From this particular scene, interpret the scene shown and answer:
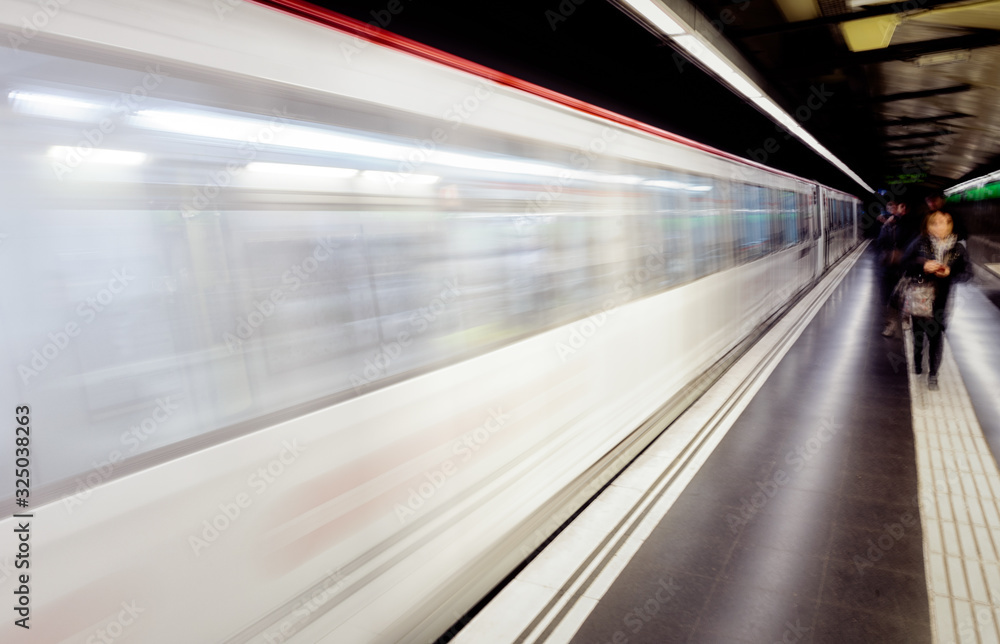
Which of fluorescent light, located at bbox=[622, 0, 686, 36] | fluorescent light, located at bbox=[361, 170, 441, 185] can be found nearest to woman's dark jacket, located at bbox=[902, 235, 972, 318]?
fluorescent light, located at bbox=[622, 0, 686, 36]

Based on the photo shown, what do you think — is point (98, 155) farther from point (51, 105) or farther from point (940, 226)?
point (940, 226)

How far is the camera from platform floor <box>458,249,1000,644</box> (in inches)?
108

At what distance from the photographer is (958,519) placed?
3.53 metres

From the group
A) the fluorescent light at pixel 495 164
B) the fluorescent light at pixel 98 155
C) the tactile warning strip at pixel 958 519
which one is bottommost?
the tactile warning strip at pixel 958 519

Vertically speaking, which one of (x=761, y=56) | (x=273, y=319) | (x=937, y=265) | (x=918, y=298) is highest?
(x=761, y=56)

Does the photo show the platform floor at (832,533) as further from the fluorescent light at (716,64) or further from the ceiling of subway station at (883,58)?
the ceiling of subway station at (883,58)

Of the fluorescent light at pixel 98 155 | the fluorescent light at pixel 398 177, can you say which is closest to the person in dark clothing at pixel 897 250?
the fluorescent light at pixel 398 177

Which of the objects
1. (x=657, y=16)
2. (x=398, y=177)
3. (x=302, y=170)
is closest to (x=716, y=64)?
(x=657, y=16)

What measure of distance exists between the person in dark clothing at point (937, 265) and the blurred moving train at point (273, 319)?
4.09 m

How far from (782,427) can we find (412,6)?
4.29 m

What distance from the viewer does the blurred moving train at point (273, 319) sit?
145 cm

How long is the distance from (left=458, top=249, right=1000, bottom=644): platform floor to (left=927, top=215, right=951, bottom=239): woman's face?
4.95 feet

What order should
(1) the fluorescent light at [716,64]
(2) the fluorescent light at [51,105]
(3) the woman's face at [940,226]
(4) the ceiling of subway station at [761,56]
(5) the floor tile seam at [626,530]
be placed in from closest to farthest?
(2) the fluorescent light at [51,105] < (5) the floor tile seam at [626,530] < (1) the fluorescent light at [716,64] < (4) the ceiling of subway station at [761,56] < (3) the woman's face at [940,226]

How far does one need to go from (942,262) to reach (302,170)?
594 centimetres
